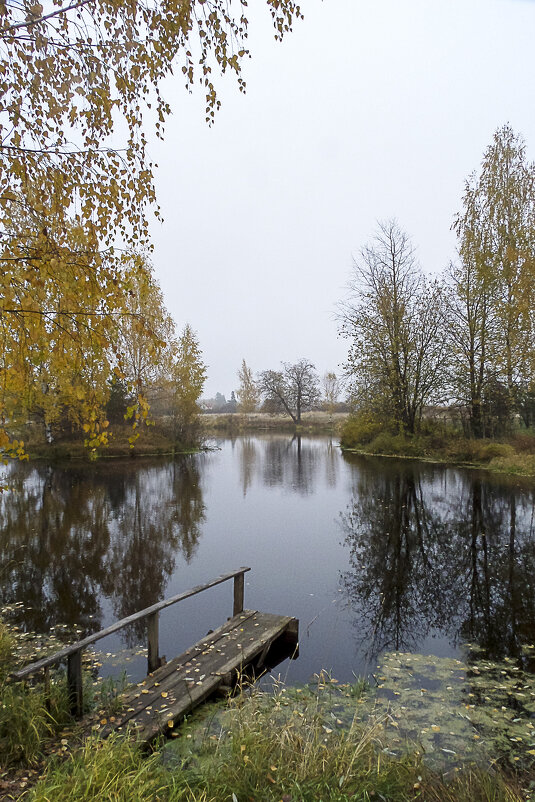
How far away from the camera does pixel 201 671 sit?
4941mm

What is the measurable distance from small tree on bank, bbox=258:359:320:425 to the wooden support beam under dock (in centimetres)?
6097

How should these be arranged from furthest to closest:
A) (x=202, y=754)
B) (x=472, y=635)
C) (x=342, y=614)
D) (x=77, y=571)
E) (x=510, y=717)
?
(x=77, y=571) < (x=342, y=614) < (x=472, y=635) < (x=510, y=717) < (x=202, y=754)

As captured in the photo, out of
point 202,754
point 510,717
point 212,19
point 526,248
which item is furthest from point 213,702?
point 526,248

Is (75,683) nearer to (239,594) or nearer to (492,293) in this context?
(239,594)

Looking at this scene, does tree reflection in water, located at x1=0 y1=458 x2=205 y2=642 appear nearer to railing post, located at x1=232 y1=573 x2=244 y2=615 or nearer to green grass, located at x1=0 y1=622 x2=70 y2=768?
railing post, located at x1=232 y1=573 x2=244 y2=615

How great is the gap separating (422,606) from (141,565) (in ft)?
16.0

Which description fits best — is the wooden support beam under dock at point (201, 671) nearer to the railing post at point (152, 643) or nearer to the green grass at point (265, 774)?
the railing post at point (152, 643)

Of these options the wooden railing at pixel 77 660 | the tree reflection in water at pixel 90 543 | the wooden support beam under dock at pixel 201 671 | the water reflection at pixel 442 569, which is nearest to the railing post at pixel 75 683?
the wooden railing at pixel 77 660

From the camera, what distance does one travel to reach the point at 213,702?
4707 millimetres

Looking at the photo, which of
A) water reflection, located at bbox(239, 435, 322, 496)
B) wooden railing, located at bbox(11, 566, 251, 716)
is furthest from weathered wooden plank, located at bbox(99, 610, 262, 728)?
water reflection, located at bbox(239, 435, 322, 496)

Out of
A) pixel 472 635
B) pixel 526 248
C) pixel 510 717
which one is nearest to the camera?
pixel 510 717

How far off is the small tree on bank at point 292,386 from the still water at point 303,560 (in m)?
49.8

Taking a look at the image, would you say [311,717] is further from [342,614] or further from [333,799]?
[342,614]

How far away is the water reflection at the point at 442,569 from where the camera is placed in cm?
648
